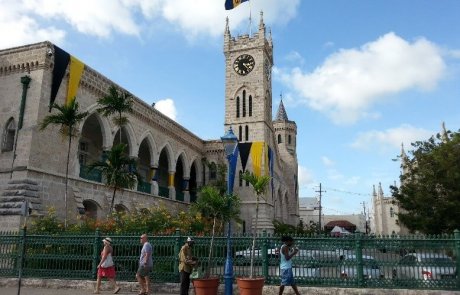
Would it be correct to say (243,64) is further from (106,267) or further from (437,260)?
(437,260)

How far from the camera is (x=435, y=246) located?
930 centimetres

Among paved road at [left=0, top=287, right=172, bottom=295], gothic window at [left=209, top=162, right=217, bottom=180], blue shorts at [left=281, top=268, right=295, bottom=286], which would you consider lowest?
paved road at [left=0, top=287, right=172, bottom=295]

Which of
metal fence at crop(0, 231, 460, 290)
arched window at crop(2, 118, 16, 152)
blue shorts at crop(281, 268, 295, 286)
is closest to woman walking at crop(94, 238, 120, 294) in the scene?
metal fence at crop(0, 231, 460, 290)

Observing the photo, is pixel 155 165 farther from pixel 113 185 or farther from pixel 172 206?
pixel 113 185

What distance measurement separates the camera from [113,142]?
2475 centimetres

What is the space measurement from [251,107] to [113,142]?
18025 millimetres

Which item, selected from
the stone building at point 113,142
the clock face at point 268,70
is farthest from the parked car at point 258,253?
the clock face at point 268,70

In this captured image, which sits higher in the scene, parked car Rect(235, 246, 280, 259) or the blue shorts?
parked car Rect(235, 246, 280, 259)

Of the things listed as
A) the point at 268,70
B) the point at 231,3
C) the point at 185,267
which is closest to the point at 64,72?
the point at 231,3

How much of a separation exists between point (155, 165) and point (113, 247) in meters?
16.2

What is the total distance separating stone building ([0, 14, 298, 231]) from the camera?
17562 mm

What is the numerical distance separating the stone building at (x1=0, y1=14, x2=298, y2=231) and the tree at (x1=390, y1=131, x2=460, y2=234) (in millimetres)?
15372

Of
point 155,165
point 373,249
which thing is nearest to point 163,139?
point 155,165

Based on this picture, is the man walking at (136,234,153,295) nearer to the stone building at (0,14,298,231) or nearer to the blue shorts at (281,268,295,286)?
the blue shorts at (281,268,295,286)
